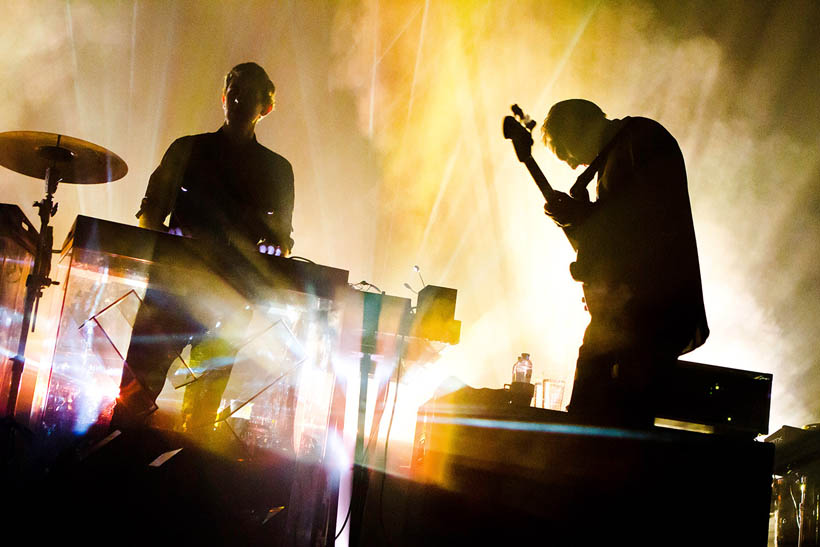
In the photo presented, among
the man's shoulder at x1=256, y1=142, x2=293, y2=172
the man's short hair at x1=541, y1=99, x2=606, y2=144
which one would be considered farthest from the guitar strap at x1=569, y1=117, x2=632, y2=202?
the man's shoulder at x1=256, y1=142, x2=293, y2=172

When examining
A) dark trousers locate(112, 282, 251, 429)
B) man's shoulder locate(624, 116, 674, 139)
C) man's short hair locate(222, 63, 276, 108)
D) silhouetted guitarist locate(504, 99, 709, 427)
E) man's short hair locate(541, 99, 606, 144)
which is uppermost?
man's short hair locate(222, 63, 276, 108)

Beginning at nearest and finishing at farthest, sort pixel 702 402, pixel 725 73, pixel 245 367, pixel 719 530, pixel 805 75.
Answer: pixel 719 530
pixel 702 402
pixel 245 367
pixel 805 75
pixel 725 73

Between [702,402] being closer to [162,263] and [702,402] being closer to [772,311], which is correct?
[162,263]

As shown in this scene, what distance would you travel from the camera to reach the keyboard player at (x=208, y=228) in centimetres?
191

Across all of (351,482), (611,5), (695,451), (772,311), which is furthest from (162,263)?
(772,311)

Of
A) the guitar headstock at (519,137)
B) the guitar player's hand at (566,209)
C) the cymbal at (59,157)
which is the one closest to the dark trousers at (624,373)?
the guitar player's hand at (566,209)

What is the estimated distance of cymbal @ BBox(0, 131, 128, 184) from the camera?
266cm

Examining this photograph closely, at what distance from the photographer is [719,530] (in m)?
1.38

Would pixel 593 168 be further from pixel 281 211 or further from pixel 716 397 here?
pixel 281 211

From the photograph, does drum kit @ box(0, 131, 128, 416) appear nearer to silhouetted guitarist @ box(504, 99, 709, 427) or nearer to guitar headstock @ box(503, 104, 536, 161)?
guitar headstock @ box(503, 104, 536, 161)

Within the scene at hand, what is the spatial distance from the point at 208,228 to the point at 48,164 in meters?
1.17

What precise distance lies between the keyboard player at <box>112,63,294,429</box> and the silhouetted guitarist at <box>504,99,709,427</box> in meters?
1.23

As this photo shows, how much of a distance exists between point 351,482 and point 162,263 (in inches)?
38.7

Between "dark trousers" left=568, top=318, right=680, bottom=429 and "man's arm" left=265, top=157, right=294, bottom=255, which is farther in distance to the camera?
"man's arm" left=265, top=157, right=294, bottom=255
